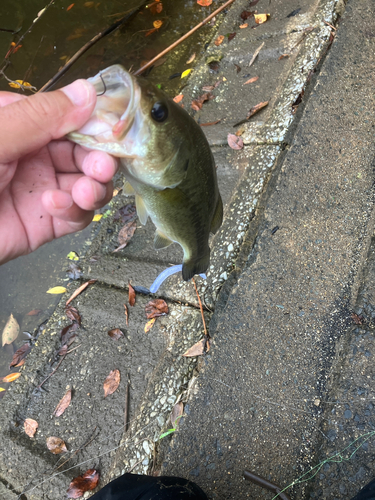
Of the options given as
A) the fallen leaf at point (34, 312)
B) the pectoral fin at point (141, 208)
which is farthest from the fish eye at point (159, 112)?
the fallen leaf at point (34, 312)

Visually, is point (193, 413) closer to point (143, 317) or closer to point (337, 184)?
point (143, 317)

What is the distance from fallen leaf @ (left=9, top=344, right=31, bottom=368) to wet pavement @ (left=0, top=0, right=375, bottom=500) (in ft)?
2.22

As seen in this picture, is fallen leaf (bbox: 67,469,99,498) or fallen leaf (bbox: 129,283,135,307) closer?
fallen leaf (bbox: 67,469,99,498)

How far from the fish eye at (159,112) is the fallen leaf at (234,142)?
1.81 meters

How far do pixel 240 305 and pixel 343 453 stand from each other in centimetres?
107

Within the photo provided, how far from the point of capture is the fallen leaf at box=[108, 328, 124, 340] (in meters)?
2.78

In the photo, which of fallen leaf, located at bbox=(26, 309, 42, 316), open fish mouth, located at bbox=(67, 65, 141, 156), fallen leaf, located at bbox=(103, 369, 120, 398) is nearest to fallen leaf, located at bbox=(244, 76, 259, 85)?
open fish mouth, located at bbox=(67, 65, 141, 156)

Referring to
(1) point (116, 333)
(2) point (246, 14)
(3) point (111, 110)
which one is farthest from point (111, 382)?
(2) point (246, 14)

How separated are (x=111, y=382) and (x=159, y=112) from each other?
196 cm

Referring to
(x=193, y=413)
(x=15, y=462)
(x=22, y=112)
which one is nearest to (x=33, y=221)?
(x=22, y=112)

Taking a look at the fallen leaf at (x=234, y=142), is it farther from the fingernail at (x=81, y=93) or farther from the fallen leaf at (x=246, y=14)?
the fallen leaf at (x=246, y=14)

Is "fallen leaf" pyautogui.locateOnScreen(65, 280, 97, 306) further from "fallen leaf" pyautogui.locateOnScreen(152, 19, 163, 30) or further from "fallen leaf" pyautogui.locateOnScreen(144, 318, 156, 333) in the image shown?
"fallen leaf" pyautogui.locateOnScreen(152, 19, 163, 30)

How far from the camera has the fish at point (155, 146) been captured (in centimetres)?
152

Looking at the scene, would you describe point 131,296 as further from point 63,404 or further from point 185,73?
point 185,73
